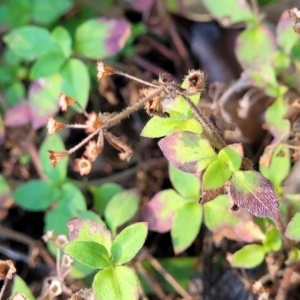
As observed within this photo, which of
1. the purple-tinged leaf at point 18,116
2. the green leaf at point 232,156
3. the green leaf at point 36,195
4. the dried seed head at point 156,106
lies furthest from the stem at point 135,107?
the purple-tinged leaf at point 18,116

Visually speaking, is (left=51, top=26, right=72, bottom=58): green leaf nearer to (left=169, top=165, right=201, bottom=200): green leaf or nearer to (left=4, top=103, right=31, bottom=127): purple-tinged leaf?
(left=4, top=103, right=31, bottom=127): purple-tinged leaf

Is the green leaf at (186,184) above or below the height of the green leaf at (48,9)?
below

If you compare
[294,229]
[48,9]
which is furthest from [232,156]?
[48,9]

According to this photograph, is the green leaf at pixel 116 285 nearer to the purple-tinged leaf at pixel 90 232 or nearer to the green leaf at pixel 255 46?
the purple-tinged leaf at pixel 90 232

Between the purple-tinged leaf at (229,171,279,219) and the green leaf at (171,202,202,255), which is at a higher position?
the purple-tinged leaf at (229,171,279,219)

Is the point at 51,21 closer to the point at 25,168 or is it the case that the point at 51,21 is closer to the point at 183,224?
the point at 25,168

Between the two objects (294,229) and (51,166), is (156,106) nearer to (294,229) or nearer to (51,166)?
(294,229)

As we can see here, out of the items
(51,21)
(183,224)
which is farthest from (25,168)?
(183,224)

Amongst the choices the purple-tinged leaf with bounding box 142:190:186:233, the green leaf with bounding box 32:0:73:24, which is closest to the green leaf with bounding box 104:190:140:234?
the purple-tinged leaf with bounding box 142:190:186:233
